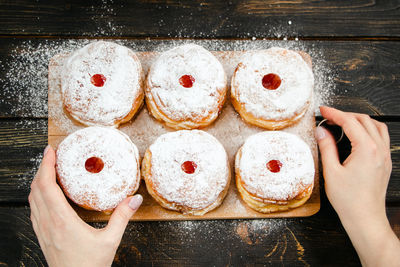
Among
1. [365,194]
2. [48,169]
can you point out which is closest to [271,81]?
[365,194]

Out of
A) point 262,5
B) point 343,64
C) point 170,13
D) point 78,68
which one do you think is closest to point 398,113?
point 343,64

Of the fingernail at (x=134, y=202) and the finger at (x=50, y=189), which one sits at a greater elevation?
the finger at (x=50, y=189)

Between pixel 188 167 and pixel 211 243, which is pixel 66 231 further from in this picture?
pixel 211 243

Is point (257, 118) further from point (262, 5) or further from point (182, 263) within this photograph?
point (182, 263)

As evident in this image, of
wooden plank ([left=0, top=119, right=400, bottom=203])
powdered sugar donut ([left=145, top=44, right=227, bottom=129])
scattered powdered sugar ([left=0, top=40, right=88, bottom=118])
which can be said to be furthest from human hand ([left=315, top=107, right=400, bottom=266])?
scattered powdered sugar ([left=0, top=40, right=88, bottom=118])

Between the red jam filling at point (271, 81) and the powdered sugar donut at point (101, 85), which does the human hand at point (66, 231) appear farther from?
the red jam filling at point (271, 81)

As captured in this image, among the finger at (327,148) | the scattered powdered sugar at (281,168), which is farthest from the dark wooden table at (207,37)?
the scattered powdered sugar at (281,168)
